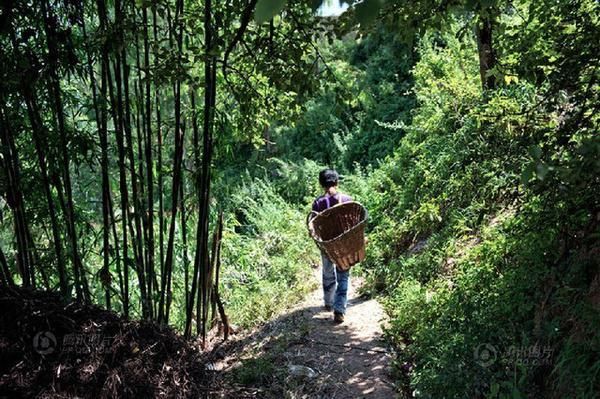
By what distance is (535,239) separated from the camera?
3061 millimetres

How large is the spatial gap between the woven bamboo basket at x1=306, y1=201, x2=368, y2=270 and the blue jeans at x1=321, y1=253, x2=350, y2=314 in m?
0.15

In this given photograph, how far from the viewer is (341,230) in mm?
4648

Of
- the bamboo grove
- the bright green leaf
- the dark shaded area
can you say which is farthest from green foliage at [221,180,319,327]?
the bright green leaf

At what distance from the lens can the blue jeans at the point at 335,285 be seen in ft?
13.9

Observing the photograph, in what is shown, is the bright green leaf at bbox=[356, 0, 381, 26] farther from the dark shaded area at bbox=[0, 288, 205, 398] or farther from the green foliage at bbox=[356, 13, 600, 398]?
the dark shaded area at bbox=[0, 288, 205, 398]

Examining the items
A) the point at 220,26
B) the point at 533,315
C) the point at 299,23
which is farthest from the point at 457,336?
the point at 220,26

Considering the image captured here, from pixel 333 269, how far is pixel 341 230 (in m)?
0.39

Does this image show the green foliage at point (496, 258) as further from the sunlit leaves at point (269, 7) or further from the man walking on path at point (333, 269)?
the sunlit leaves at point (269, 7)

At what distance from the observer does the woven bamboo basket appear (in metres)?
3.98

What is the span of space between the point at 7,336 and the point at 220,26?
Answer: 6.10 ft

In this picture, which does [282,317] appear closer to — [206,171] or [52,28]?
[206,171]

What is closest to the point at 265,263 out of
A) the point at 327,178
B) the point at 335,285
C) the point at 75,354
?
the point at 335,285

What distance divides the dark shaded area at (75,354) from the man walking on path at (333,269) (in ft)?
6.72

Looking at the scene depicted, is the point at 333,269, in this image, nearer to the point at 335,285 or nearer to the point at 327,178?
the point at 335,285
